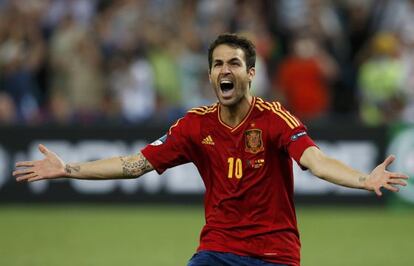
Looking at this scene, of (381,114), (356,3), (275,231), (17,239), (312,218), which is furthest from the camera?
(356,3)

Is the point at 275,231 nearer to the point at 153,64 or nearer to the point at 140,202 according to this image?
the point at 140,202

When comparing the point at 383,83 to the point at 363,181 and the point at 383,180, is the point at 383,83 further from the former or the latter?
the point at 383,180

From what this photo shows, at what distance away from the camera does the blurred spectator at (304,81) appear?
671 inches

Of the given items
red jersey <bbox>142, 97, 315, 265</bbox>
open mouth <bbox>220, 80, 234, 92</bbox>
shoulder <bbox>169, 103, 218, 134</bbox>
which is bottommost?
red jersey <bbox>142, 97, 315, 265</bbox>

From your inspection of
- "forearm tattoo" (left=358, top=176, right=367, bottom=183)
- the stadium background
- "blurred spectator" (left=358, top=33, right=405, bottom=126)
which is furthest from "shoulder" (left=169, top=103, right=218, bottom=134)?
"blurred spectator" (left=358, top=33, right=405, bottom=126)

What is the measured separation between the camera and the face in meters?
7.24

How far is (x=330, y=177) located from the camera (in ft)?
22.3

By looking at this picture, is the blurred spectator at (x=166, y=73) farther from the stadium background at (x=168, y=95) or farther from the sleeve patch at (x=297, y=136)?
the sleeve patch at (x=297, y=136)

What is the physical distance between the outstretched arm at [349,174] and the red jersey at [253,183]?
0.16m

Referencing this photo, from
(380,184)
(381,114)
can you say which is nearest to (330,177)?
(380,184)

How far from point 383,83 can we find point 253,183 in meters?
10.1

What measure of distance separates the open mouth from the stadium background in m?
6.99

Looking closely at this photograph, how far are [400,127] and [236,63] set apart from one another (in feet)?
30.7

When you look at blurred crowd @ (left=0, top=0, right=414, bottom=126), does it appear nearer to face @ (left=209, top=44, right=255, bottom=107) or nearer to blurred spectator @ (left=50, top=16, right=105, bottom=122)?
blurred spectator @ (left=50, top=16, right=105, bottom=122)
